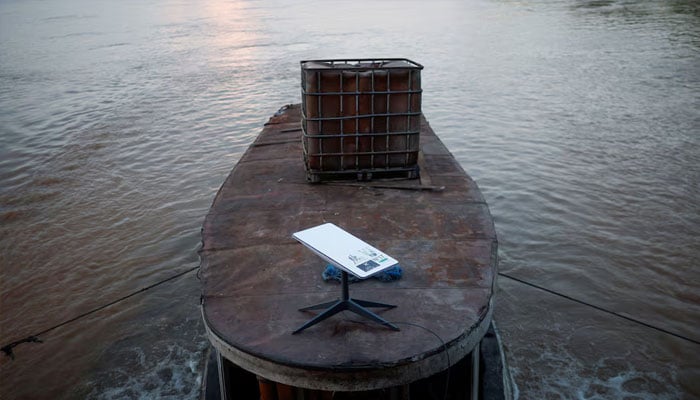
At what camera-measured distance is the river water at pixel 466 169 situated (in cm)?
744

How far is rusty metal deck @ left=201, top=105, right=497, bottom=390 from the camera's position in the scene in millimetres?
4098

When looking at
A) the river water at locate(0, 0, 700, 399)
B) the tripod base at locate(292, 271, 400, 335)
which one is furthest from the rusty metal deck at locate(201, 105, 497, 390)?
the river water at locate(0, 0, 700, 399)

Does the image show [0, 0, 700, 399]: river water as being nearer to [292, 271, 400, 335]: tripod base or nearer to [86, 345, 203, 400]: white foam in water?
[86, 345, 203, 400]: white foam in water

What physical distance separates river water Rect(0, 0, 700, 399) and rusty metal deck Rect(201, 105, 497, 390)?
2.14 meters

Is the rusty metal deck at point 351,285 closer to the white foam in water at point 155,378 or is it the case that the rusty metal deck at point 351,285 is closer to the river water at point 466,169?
the river water at point 466,169

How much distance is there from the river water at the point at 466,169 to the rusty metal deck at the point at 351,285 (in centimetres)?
214

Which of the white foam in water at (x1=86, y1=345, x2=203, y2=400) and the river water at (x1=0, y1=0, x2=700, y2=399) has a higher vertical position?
the river water at (x1=0, y1=0, x2=700, y2=399)

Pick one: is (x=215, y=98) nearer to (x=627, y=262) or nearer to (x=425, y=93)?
(x=425, y=93)

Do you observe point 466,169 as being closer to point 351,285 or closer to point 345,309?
point 351,285

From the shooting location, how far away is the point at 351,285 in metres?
5.09

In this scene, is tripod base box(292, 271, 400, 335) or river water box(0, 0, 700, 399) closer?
tripod base box(292, 271, 400, 335)

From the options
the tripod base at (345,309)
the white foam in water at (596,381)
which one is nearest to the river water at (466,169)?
the white foam in water at (596,381)

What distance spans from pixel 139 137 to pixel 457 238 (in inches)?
558

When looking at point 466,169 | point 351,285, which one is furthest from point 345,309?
point 466,169
